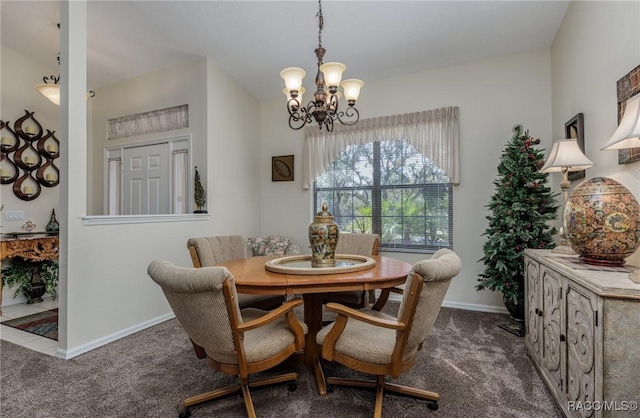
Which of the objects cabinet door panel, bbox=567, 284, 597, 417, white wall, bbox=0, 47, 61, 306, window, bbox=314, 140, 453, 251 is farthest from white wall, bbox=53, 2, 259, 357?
cabinet door panel, bbox=567, 284, 597, 417

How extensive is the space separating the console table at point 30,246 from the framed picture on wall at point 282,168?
2839 mm

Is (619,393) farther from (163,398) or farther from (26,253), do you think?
(26,253)

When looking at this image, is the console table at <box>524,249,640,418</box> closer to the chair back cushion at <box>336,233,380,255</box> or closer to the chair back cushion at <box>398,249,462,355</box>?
the chair back cushion at <box>398,249,462,355</box>

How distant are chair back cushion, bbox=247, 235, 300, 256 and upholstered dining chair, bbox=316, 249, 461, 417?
97.5 inches

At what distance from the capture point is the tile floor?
2.62 metres

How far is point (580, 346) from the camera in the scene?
144cm

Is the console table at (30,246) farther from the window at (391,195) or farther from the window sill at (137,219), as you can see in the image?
the window at (391,195)

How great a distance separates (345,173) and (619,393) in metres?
3.51

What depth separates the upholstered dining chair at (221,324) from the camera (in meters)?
1.40

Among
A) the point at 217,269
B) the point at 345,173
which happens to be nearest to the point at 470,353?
the point at 217,269

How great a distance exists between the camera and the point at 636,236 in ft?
5.03

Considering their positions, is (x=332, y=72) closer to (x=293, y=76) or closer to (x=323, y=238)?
(x=293, y=76)

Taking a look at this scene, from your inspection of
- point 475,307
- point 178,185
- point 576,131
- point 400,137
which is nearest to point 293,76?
point 400,137

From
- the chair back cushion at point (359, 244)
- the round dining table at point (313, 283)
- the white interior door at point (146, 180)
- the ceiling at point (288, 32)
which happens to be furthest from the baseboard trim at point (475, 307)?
the white interior door at point (146, 180)
